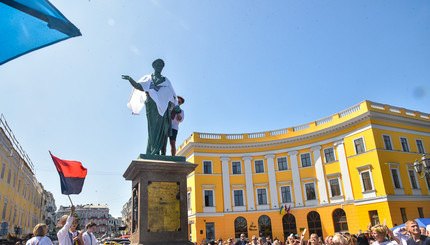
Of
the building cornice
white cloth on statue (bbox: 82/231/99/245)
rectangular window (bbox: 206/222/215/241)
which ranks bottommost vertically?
rectangular window (bbox: 206/222/215/241)

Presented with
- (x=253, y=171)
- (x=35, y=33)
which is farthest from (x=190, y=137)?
(x=35, y=33)

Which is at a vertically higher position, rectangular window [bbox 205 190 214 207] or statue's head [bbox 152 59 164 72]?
statue's head [bbox 152 59 164 72]

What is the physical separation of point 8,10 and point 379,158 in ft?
97.0

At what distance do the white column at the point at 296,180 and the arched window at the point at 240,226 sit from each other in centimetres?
553

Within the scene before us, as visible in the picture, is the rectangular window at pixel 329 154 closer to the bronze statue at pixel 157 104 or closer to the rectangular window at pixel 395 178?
the rectangular window at pixel 395 178

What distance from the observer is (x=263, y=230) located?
31.4m

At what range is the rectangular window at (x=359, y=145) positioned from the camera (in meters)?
28.8

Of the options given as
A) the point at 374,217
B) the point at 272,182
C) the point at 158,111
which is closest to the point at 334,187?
the point at 374,217

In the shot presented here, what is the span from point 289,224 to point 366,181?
846 centimetres

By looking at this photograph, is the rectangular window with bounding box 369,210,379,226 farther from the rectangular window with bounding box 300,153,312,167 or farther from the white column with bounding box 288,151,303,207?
the rectangular window with bounding box 300,153,312,167

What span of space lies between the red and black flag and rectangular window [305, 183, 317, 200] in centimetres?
2764

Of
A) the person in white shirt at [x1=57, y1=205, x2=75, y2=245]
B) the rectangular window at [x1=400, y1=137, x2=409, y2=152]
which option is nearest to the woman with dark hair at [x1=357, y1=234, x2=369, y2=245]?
the person in white shirt at [x1=57, y1=205, x2=75, y2=245]

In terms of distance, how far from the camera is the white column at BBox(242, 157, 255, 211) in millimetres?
32438

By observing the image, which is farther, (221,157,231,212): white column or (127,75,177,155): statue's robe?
(221,157,231,212): white column
